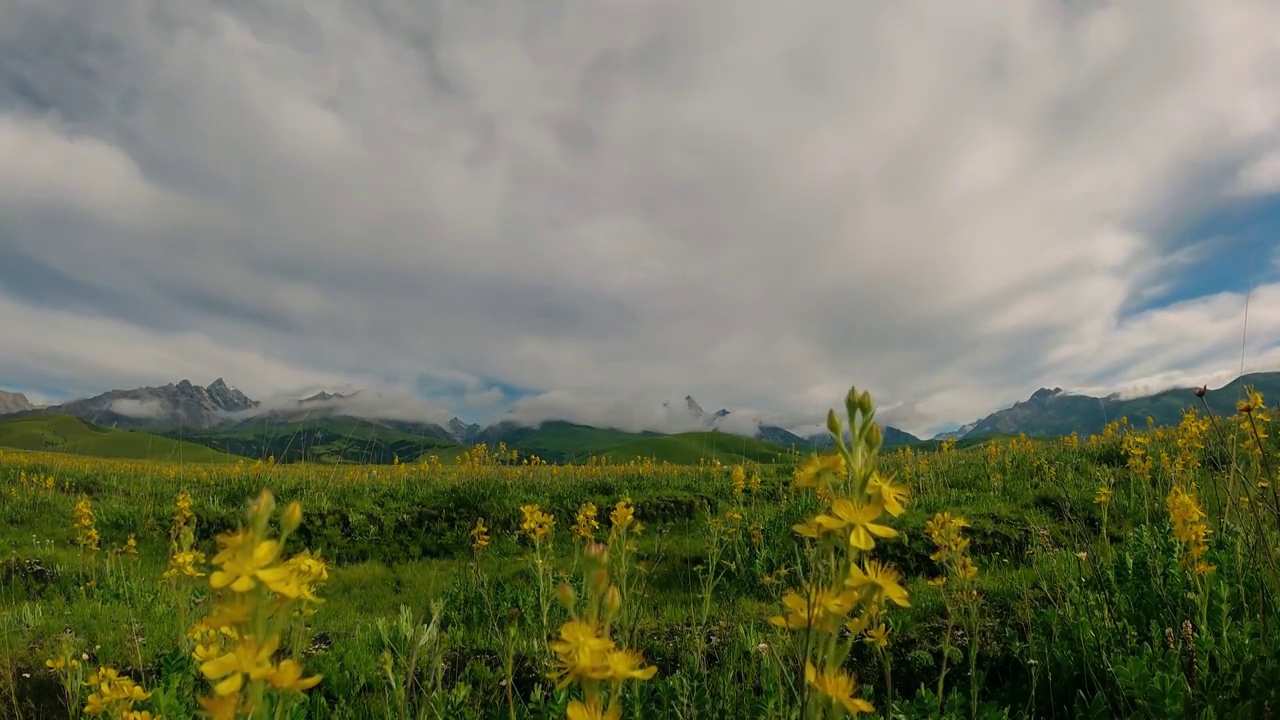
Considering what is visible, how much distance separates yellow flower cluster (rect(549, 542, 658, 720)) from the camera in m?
1.23


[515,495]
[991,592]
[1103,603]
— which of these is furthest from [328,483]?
[1103,603]

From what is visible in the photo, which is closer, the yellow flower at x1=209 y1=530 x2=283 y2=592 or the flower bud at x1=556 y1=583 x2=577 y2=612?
the yellow flower at x1=209 y1=530 x2=283 y2=592

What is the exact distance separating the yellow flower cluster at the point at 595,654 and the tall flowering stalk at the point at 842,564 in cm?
37

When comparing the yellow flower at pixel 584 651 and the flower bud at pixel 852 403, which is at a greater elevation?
the flower bud at pixel 852 403

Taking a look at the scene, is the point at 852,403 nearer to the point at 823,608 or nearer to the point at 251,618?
the point at 823,608

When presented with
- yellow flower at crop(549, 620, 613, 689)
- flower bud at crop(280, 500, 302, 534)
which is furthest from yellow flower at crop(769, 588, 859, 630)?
flower bud at crop(280, 500, 302, 534)

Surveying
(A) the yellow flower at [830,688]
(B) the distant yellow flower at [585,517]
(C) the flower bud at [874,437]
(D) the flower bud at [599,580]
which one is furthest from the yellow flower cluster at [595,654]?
(B) the distant yellow flower at [585,517]

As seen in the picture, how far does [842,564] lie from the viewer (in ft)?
4.47

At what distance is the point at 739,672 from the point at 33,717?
430cm

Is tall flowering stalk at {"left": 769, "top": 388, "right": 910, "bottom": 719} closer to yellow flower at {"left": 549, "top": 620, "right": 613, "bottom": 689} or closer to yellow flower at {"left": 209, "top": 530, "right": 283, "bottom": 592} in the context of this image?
yellow flower at {"left": 549, "top": 620, "right": 613, "bottom": 689}

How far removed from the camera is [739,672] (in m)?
3.89

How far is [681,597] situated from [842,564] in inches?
227

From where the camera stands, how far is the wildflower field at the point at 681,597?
1410 mm

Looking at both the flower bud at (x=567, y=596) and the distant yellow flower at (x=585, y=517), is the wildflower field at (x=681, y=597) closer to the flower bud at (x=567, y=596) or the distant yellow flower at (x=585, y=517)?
the flower bud at (x=567, y=596)
